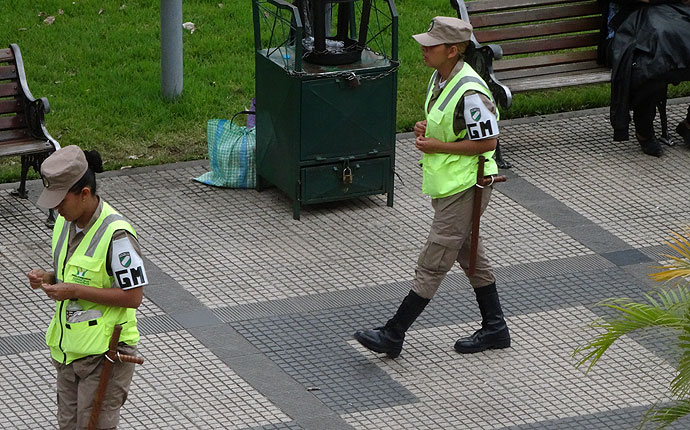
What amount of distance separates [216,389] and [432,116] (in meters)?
1.99

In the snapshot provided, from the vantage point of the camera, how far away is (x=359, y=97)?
383 inches

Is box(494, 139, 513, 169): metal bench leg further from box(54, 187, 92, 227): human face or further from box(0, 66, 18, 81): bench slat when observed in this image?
box(54, 187, 92, 227): human face

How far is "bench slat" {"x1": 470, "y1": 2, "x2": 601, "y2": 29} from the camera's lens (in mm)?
11398

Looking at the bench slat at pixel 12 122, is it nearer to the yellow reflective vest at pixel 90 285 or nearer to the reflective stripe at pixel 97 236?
the yellow reflective vest at pixel 90 285

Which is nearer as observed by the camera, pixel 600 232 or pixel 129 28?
pixel 600 232

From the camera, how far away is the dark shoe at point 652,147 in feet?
36.7

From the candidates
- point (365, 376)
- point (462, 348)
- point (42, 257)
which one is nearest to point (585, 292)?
point (462, 348)

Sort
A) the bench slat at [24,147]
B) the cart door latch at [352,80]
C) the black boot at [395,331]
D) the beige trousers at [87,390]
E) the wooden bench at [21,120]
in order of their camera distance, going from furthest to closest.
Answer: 1. the wooden bench at [21,120]
2. the bench slat at [24,147]
3. the cart door latch at [352,80]
4. the black boot at [395,331]
5. the beige trousers at [87,390]

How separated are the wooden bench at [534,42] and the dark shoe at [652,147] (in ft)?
1.12

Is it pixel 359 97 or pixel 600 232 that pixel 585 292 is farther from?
pixel 359 97

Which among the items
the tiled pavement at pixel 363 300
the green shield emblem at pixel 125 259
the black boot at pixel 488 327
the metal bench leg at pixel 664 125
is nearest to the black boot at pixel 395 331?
the tiled pavement at pixel 363 300

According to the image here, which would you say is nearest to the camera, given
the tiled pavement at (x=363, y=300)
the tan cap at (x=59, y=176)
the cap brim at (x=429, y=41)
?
the tan cap at (x=59, y=176)

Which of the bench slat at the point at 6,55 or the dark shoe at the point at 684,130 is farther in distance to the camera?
the dark shoe at the point at 684,130

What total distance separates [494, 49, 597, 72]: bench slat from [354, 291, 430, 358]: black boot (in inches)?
163
